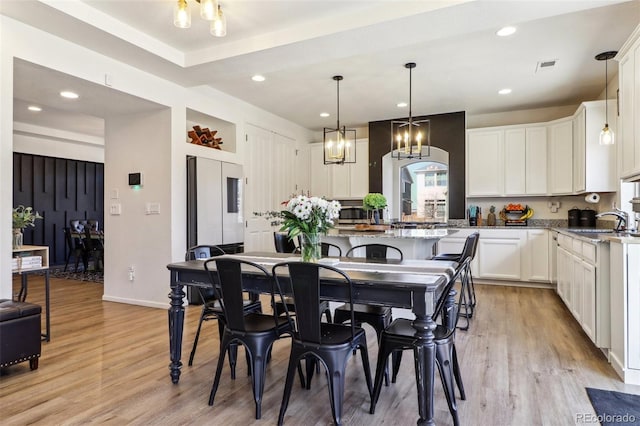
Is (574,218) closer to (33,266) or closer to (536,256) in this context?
(536,256)

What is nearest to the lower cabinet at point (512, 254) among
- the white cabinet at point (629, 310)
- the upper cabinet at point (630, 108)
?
the upper cabinet at point (630, 108)

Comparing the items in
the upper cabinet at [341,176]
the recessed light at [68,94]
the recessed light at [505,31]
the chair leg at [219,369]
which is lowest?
the chair leg at [219,369]

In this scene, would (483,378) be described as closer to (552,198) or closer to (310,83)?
(310,83)

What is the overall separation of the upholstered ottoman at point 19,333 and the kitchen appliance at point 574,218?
6.26 m

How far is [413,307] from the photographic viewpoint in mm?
1893

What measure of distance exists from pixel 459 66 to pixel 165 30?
3043mm

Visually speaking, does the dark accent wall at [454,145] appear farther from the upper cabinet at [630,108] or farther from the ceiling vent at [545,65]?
the upper cabinet at [630,108]

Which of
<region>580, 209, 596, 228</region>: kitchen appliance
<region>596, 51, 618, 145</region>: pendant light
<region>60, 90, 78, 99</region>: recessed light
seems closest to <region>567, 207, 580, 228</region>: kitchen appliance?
<region>580, 209, 596, 228</region>: kitchen appliance

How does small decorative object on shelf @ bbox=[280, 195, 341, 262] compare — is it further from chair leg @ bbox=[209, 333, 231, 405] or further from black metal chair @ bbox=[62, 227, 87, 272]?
black metal chair @ bbox=[62, 227, 87, 272]

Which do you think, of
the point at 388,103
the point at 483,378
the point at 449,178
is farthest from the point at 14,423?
the point at 449,178

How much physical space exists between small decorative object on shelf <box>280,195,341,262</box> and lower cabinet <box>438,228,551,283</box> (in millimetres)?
3464

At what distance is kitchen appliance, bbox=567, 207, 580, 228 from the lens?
5473 millimetres

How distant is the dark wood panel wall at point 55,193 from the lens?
7.61 meters

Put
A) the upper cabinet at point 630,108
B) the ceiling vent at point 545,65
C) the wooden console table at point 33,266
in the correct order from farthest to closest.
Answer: the ceiling vent at point 545,65 → the wooden console table at point 33,266 → the upper cabinet at point 630,108
